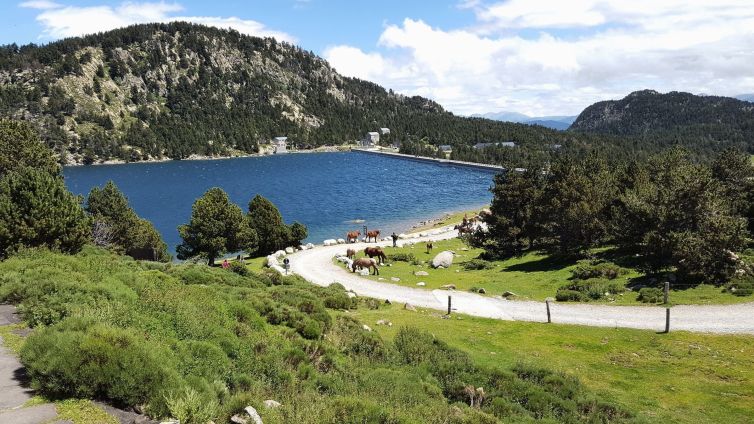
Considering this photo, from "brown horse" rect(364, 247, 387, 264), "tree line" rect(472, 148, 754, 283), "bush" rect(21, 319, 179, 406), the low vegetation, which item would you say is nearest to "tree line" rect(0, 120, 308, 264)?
the low vegetation

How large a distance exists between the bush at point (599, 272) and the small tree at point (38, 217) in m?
38.7

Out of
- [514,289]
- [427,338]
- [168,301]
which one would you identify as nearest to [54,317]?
[168,301]

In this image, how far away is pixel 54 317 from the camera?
1470 centimetres

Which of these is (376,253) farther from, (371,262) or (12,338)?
(12,338)

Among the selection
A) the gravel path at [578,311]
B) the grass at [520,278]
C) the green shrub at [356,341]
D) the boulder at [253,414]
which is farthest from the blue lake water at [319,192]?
the boulder at [253,414]

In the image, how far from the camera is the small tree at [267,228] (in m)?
66.2

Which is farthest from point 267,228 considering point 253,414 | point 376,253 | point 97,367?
point 253,414

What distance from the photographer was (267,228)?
66.2 metres

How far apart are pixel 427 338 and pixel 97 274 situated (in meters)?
15.6

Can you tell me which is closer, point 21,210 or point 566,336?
point 566,336

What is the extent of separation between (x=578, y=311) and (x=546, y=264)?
1561 cm

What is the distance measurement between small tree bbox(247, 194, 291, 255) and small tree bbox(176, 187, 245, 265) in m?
5.97

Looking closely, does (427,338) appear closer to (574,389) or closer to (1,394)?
(574,389)

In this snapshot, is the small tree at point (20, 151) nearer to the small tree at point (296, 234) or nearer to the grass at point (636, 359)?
the small tree at point (296, 234)
